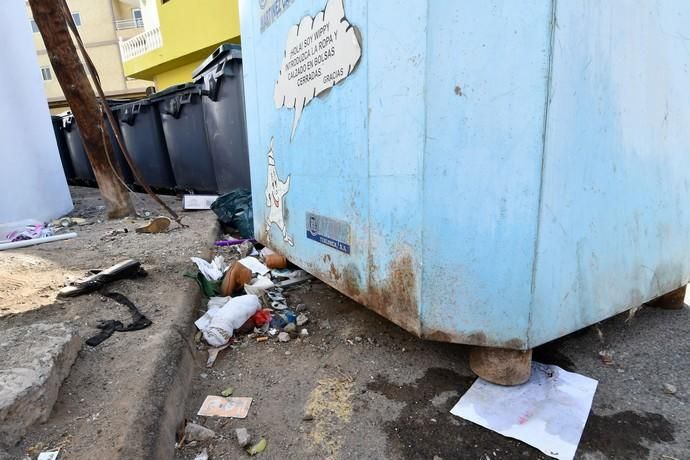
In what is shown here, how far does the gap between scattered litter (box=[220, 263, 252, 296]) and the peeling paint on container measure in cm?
93

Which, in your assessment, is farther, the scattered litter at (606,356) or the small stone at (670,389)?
the scattered litter at (606,356)

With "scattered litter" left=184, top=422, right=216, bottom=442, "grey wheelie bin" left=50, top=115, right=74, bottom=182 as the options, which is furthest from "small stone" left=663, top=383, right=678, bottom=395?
"grey wheelie bin" left=50, top=115, right=74, bottom=182

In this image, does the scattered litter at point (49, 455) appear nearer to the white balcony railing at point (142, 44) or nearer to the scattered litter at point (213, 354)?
the scattered litter at point (213, 354)

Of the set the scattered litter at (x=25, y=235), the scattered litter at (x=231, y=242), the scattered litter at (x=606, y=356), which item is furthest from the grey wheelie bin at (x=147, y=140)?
the scattered litter at (x=606, y=356)

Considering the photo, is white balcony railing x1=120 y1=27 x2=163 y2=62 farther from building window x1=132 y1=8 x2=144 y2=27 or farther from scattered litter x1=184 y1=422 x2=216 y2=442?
scattered litter x1=184 y1=422 x2=216 y2=442

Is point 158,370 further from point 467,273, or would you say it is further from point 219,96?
point 219,96

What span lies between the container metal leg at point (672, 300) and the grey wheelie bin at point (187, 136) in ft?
15.6

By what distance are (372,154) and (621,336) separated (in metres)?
1.42

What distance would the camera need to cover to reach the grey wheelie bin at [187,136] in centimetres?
518

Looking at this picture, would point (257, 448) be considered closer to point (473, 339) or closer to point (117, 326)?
point (473, 339)

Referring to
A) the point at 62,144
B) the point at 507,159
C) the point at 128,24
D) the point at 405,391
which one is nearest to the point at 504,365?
the point at 405,391

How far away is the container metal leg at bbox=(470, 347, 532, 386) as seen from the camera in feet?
4.57

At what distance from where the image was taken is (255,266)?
2.70m

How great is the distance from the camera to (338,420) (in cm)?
136
